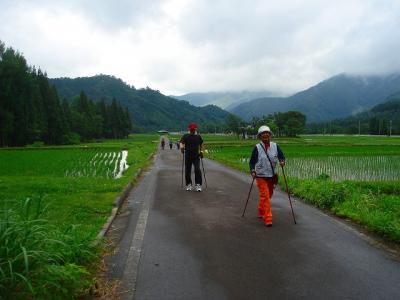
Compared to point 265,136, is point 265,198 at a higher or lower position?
lower

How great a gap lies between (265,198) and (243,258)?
2.33 m

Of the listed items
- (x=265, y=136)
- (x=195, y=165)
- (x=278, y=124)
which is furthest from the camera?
(x=278, y=124)

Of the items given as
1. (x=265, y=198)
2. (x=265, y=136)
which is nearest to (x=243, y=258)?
(x=265, y=198)

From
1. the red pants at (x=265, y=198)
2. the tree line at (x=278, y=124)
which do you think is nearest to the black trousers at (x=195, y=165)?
the red pants at (x=265, y=198)

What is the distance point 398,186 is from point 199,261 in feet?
36.7

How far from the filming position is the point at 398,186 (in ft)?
46.2

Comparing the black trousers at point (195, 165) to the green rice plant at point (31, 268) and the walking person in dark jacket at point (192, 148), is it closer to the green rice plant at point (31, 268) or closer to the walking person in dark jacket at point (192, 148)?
the walking person in dark jacket at point (192, 148)

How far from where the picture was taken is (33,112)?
216 ft

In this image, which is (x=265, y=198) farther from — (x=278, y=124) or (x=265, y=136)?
(x=278, y=124)

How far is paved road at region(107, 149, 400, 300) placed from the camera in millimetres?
4328

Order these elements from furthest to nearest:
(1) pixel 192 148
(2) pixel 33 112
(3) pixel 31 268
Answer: (2) pixel 33 112 < (1) pixel 192 148 < (3) pixel 31 268

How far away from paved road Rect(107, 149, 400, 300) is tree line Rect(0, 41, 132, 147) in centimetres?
5757

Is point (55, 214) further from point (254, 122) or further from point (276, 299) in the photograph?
point (254, 122)

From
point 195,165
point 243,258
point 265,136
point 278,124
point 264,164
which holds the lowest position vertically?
point 243,258
